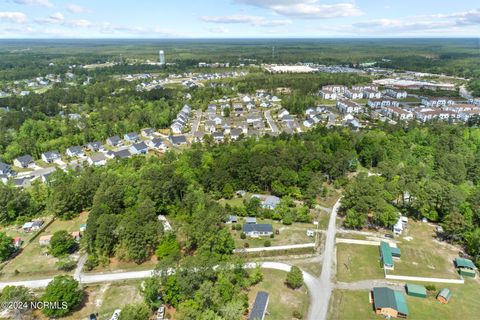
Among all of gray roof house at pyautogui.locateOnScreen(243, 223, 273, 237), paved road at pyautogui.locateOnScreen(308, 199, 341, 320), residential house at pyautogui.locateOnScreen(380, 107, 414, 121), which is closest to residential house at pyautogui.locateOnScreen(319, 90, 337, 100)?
residential house at pyautogui.locateOnScreen(380, 107, 414, 121)

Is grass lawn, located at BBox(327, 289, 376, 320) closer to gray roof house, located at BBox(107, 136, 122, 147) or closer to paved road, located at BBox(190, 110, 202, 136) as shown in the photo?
paved road, located at BBox(190, 110, 202, 136)

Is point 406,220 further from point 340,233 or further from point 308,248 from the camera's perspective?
point 308,248

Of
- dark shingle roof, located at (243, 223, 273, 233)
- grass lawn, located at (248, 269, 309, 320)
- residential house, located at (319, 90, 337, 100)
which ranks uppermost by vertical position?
residential house, located at (319, 90, 337, 100)

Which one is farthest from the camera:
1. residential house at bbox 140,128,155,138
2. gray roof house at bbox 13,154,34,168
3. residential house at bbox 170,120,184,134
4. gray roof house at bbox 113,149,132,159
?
residential house at bbox 170,120,184,134

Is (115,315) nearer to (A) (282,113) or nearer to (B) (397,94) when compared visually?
(A) (282,113)

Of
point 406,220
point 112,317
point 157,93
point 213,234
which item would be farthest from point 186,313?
point 157,93

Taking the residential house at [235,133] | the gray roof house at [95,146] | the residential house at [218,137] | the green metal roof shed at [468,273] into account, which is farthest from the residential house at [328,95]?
the green metal roof shed at [468,273]

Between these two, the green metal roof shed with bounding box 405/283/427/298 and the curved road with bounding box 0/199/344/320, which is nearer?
the curved road with bounding box 0/199/344/320
